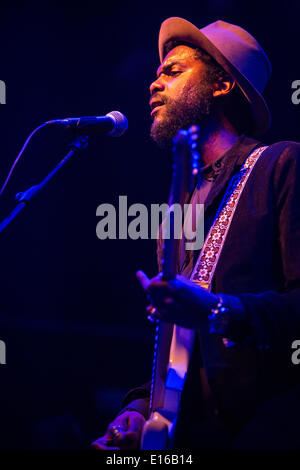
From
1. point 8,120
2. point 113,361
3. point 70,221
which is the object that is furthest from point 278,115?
point 113,361

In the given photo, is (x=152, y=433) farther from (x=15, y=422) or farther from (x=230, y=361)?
(x=15, y=422)

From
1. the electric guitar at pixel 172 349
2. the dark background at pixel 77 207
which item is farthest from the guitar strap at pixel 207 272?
the dark background at pixel 77 207

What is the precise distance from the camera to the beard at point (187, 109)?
2197mm

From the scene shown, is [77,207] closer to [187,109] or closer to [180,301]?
[187,109]

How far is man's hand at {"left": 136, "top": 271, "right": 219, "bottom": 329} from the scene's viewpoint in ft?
4.23

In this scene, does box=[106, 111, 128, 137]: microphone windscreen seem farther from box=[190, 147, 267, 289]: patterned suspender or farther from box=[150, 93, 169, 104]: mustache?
box=[190, 147, 267, 289]: patterned suspender

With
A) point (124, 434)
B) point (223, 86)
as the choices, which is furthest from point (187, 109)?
point (124, 434)

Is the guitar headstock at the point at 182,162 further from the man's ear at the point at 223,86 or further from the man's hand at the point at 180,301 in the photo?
the man's ear at the point at 223,86

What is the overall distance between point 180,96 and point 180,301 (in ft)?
4.24

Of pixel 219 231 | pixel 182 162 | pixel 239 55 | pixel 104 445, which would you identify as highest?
pixel 239 55

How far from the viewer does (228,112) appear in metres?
2.31

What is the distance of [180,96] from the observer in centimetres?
220

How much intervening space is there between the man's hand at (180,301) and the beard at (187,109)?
1133 mm

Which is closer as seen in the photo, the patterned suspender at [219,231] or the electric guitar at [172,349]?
the electric guitar at [172,349]
